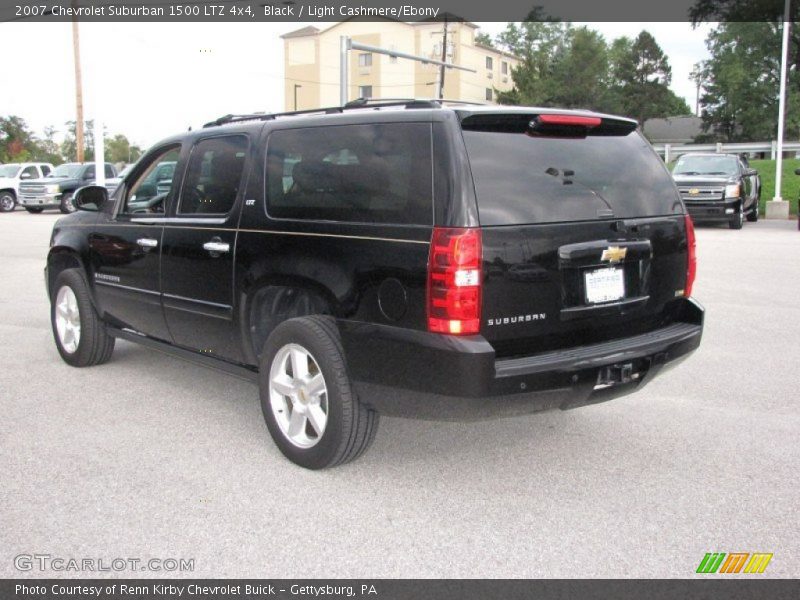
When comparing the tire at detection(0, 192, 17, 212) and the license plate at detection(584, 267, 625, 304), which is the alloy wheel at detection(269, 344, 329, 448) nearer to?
the license plate at detection(584, 267, 625, 304)

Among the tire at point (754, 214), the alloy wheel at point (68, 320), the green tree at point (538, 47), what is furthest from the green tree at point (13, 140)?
the alloy wheel at point (68, 320)

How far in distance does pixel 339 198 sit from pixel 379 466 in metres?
1.45

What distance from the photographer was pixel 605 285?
3.95m

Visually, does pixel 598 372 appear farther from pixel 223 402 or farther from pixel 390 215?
pixel 223 402

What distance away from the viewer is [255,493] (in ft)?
12.9

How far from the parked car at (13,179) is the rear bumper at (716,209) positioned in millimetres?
25352

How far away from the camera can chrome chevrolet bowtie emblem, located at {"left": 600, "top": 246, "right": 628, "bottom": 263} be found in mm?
3912

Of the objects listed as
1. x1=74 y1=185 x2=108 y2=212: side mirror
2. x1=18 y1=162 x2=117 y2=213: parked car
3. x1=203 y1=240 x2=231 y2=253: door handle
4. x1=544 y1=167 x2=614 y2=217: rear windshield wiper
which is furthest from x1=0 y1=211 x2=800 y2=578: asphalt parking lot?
x1=18 y1=162 x2=117 y2=213: parked car

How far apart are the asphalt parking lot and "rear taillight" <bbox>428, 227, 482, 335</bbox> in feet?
3.02

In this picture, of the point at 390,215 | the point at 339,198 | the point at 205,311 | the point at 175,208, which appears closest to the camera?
the point at 390,215

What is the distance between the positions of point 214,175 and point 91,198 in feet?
5.19

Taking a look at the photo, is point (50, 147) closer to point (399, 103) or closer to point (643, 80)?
point (643, 80)

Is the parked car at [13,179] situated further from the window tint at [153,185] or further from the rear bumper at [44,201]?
the window tint at [153,185]
